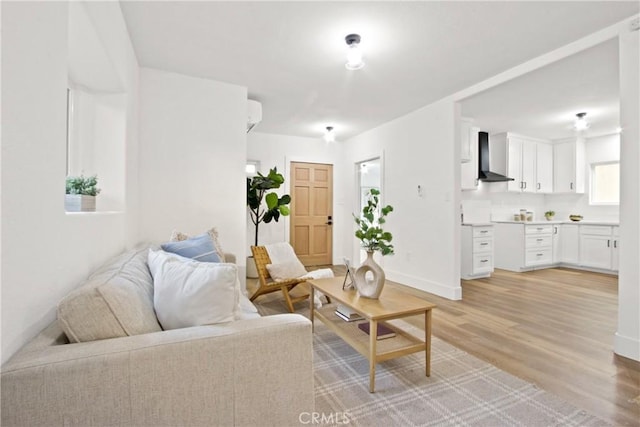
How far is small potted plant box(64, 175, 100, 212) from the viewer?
1.51 metres

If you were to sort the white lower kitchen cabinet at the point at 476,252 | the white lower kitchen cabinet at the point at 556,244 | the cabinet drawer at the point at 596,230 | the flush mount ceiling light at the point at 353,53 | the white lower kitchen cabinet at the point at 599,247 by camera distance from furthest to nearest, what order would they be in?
the white lower kitchen cabinet at the point at 556,244 → the cabinet drawer at the point at 596,230 → the white lower kitchen cabinet at the point at 599,247 → the white lower kitchen cabinet at the point at 476,252 → the flush mount ceiling light at the point at 353,53

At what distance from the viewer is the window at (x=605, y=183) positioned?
5623mm

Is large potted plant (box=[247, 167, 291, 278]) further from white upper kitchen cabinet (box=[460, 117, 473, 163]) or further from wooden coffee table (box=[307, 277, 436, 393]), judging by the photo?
white upper kitchen cabinet (box=[460, 117, 473, 163])

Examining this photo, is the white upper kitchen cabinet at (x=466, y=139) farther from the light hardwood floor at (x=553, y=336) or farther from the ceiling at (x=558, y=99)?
the light hardwood floor at (x=553, y=336)

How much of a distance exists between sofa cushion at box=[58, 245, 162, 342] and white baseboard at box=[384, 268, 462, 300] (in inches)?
132

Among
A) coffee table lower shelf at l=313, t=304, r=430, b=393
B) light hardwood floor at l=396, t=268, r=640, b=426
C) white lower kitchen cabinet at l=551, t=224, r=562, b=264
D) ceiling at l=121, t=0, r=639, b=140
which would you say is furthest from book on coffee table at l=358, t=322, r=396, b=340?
white lower kitchen cabinet at l=551, t=224, r=562, b=264

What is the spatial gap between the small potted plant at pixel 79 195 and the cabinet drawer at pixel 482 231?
15.8 ft

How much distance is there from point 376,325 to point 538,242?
5.18 m

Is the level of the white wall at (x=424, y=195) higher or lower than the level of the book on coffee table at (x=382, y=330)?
higher

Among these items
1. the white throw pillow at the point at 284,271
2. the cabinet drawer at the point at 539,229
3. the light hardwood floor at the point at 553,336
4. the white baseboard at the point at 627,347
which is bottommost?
the light hardwood floor at the point at 553,336

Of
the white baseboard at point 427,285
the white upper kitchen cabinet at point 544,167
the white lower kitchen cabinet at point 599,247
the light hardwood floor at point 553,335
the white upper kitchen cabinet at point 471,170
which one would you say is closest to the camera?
the light hardwood floor at point 553,335

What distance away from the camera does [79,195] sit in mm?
1546

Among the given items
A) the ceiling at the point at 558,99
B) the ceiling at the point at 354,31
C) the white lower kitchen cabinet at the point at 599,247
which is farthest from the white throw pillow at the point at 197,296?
the white lower kitchen cabinet at the point at 599,247

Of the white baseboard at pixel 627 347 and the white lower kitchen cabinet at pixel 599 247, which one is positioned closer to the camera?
the white baseboard at pixel 627 347
